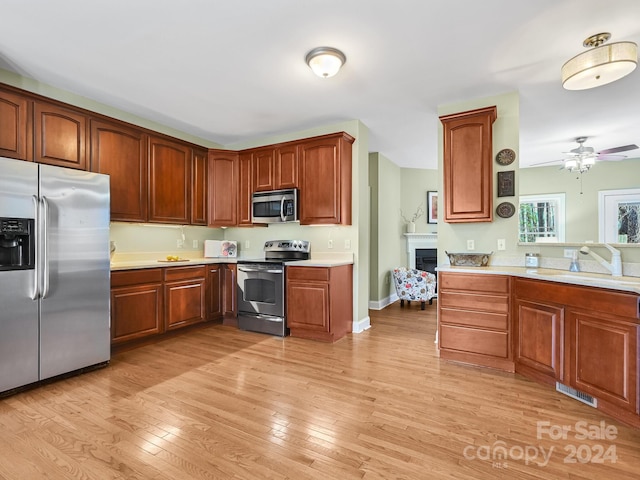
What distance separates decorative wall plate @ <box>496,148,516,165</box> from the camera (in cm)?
324

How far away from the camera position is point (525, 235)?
22.9 feet

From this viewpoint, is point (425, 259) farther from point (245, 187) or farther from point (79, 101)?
point (79, 101)

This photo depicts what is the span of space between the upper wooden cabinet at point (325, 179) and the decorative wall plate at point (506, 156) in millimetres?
1668

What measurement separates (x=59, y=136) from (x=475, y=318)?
13.9ft

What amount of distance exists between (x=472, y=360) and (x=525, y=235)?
5111mm

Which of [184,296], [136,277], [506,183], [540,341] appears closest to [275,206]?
[184,296]

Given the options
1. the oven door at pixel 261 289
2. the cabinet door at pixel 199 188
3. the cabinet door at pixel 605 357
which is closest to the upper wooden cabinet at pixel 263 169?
the cabinet door at pixel 199 188

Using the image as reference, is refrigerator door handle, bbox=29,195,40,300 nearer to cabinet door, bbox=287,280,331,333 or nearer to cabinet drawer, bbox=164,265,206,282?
cabinet drawer, bbox=164,265,206,282

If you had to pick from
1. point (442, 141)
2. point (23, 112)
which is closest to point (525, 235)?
point (442, 141)

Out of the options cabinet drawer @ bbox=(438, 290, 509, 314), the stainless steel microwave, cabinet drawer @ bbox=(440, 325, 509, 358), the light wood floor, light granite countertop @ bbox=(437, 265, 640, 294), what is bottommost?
the light wood floor

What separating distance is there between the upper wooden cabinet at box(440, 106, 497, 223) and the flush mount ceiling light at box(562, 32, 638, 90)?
85cm

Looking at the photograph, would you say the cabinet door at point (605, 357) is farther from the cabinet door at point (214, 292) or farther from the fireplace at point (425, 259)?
the fireplace at point (425, 259)

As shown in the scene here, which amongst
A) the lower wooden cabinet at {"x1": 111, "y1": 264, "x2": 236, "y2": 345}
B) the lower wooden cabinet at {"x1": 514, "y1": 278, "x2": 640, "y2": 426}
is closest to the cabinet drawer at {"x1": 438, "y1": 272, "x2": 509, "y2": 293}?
the lower wooden cabinet at {"x1": 514, "y1": 278, "x2": 640, "y2": 426}

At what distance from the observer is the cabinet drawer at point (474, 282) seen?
2.88 m
